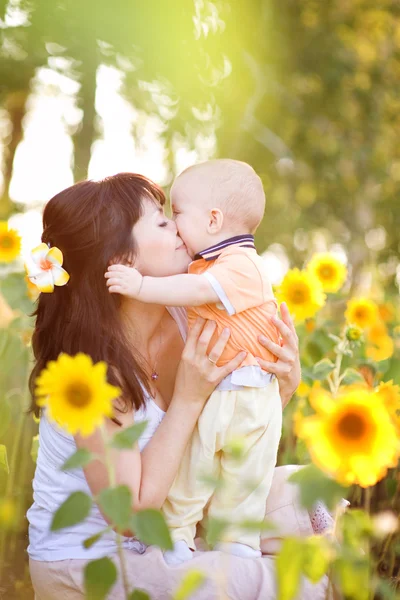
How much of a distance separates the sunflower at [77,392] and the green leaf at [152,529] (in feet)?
0.43

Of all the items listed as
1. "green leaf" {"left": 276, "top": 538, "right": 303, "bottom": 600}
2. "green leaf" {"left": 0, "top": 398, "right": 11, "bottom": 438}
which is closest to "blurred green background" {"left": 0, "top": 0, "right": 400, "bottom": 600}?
"green leaf" {"left": 0, "top": 398, "right": 11, "bottom": 438}

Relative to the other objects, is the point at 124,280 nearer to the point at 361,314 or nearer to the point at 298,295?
the point at 298,295

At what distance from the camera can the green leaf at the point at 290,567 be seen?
2.85 ft

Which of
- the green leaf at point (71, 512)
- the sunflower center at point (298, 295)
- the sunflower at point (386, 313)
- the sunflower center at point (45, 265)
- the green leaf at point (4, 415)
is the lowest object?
the sunflower at point (386, 313)

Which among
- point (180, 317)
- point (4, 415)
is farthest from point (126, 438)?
point (4, 415)

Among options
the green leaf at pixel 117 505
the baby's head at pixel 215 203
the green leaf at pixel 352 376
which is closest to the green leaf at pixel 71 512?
the green leaf at pixel 117 505

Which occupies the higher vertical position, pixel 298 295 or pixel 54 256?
pixel 54 256

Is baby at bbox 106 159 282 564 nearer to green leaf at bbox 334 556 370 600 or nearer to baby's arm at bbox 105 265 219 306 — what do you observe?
baby's arm at bbox 105 265 219 306

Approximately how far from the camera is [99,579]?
990 mm

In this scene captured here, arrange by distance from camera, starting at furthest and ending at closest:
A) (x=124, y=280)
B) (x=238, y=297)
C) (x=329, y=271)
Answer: (x=329, y=271) → (x=238, y=297) → (x=124, y=280)

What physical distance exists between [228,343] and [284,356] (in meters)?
0.13

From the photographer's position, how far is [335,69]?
7.16 m

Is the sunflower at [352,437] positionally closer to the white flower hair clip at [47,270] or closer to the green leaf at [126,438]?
the green leaf at [126,438]

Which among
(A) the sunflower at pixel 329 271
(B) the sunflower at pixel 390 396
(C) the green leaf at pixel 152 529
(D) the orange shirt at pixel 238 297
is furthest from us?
(A) the sunflower at pixel 329 271
